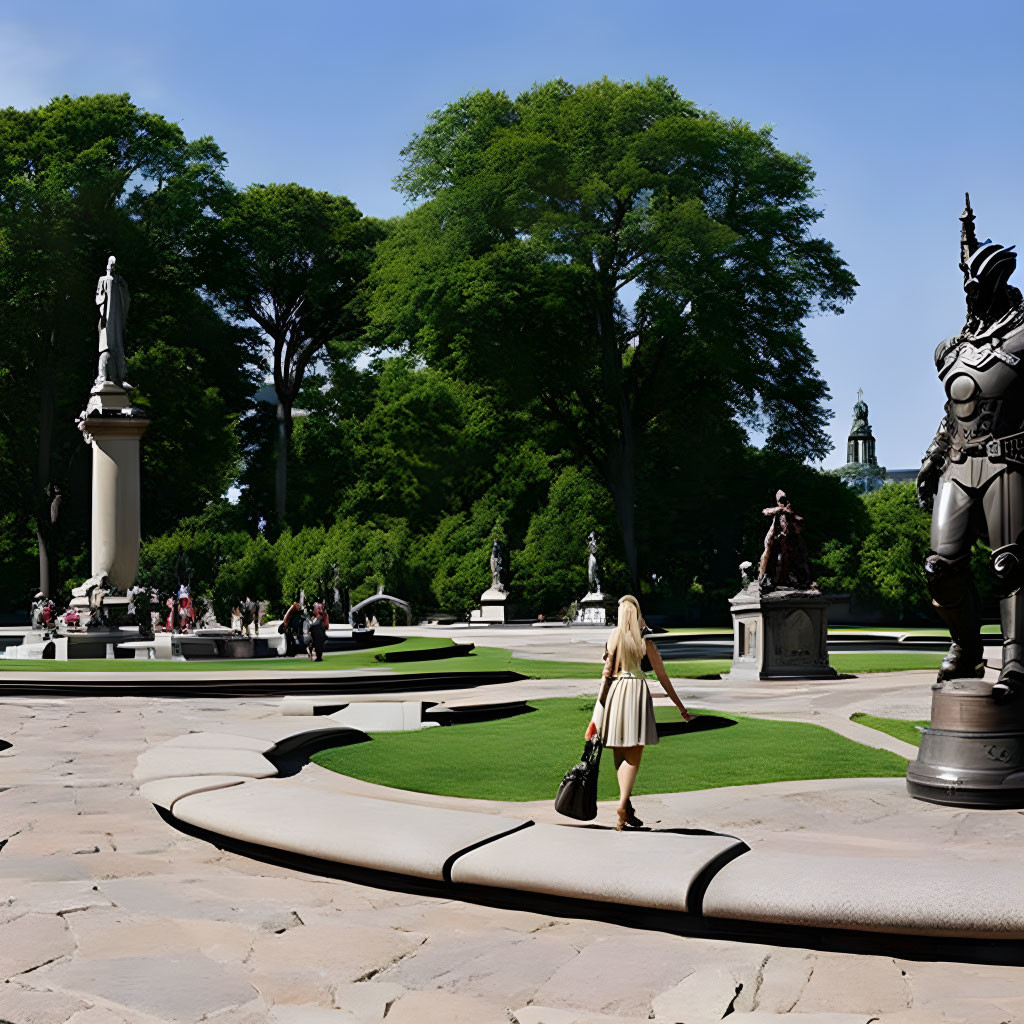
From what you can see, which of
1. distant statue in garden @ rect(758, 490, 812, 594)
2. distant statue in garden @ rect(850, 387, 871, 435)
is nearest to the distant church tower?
distant statue in garden @ rect(850, 387, 871, 435)

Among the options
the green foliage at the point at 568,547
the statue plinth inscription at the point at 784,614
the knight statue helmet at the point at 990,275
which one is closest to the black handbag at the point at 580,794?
the knight statue helmet at the point at 990,275

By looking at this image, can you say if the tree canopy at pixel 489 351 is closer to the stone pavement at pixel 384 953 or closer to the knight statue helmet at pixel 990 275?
the knight statue helmet at pixel 990 275

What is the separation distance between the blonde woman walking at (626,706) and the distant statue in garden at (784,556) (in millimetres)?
15529

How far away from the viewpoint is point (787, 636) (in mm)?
23109

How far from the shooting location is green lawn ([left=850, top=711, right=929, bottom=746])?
496 inches

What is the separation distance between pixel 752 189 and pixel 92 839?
44.2 meters

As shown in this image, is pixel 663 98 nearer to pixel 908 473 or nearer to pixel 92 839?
pixel 92 839

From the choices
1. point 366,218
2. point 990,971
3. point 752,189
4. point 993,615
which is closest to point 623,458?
point 752,189

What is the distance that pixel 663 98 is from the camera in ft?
154

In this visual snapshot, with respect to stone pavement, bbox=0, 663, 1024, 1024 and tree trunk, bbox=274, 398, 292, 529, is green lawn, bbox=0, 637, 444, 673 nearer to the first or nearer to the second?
stone pavement, bbox=0, 663, 1024, 1024

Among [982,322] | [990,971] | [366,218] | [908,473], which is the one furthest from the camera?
[908,473]

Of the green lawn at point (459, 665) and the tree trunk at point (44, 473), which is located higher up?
the tree trunk at point (44, 473)

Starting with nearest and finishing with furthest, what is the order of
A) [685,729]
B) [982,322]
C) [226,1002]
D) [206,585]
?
1. [226,1002]
2. [982,322]
3. [685,729]
4. [206,585]

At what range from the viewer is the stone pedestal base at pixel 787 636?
906 inches
